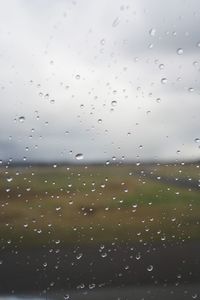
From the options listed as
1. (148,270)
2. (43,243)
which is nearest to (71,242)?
(43,243)

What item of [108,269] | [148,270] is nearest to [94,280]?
[108,269]

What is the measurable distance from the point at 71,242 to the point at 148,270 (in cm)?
54

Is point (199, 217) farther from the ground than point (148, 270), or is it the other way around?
point (199, 217)

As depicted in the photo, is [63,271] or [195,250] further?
[195,250]

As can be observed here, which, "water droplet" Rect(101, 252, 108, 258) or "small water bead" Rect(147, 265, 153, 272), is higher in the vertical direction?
"water droplet" Rect(101, 252, 108, 258)

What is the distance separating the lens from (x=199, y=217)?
3582mm

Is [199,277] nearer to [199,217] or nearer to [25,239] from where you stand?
[199,217]

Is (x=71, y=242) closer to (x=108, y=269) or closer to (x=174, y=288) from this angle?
(x=108, y=269)

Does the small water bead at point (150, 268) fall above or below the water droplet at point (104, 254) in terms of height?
below

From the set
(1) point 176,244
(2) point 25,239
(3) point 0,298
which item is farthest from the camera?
(1) point 176,244

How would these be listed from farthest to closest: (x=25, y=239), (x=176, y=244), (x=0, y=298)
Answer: (x=176, y=244)
(x=25, y=239)
(x=0, y=298)

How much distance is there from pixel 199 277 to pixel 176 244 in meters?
0.26

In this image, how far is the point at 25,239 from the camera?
3461 mm

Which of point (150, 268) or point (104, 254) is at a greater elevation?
point (104, 254)
